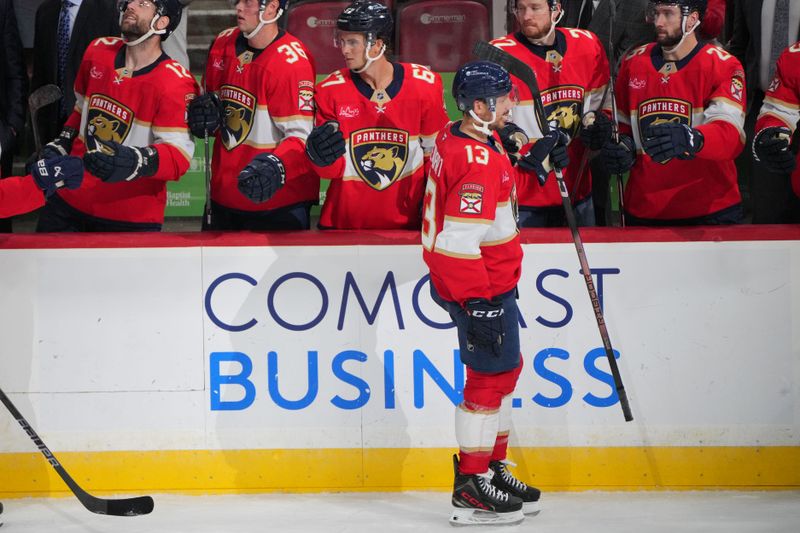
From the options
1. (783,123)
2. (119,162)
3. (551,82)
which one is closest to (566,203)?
(551,82)

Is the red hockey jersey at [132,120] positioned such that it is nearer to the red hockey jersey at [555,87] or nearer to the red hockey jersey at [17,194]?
the red hockey jersey at [17,194]

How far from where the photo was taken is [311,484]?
14.0ft

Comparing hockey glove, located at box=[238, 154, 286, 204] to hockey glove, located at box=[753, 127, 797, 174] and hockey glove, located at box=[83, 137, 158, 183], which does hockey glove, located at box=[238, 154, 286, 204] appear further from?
hockey glove, located at box=[753, 127, 797, 174]

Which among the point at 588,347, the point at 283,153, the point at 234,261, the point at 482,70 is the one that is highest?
the point at 482,70

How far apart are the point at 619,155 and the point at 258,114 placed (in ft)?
4.42

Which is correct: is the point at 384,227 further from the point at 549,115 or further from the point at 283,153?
the point at 549,115

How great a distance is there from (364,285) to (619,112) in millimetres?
1245

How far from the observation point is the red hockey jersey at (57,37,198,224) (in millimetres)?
4477

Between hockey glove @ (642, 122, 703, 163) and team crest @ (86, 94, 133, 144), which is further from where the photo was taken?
team crest @ (86, 94, 133, 144)

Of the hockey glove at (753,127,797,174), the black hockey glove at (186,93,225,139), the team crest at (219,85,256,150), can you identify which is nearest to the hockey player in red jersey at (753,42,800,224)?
the hockey glove at (753,127,797,174)

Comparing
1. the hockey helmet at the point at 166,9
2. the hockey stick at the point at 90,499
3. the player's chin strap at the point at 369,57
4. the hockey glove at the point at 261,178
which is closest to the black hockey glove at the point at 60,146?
the hockey helmet at the point at 166,9

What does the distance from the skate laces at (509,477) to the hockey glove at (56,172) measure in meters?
1.74

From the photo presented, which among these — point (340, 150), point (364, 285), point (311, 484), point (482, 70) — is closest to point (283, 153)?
point (340, 150)

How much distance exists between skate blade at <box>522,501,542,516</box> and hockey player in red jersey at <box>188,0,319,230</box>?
4.49 ft
